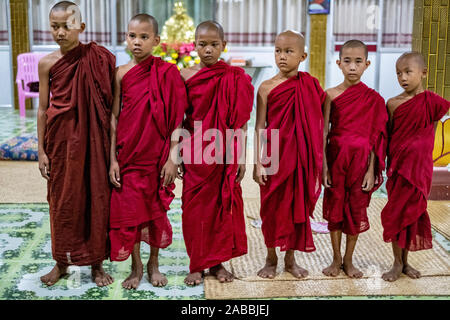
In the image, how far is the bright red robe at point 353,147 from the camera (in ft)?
10.6

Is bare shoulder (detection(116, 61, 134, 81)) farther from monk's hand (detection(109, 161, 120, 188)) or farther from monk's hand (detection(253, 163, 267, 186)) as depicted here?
monk's hand (detection(253, 163, 267, 186))

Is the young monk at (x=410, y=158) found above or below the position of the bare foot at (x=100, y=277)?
above

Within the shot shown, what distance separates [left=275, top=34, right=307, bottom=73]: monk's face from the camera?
3.15 meters

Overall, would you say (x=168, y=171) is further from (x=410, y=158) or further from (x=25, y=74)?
(x=25, y=74)

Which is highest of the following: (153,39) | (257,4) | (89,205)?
(257,4)

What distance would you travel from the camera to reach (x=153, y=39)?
10.1 feet

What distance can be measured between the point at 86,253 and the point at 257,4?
8547 millimetres

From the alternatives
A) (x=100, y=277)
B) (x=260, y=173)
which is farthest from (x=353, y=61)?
(x=100, y=277)

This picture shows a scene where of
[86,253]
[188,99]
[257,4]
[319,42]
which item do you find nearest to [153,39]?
[188,99]

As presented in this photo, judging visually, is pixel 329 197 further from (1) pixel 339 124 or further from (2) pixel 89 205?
(2) pixel 89 205

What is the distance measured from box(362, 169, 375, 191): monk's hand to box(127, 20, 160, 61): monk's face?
1.43 metres

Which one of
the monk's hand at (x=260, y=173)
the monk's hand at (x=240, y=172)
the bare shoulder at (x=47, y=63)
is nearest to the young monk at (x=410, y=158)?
the monk's hand at (x=260, y=173)

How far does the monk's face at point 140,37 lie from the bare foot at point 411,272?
1.97 m

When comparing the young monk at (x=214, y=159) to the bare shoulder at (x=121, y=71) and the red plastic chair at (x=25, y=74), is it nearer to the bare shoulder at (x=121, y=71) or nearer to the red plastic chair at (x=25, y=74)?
the bare shoulder at (x=121, y=71)
